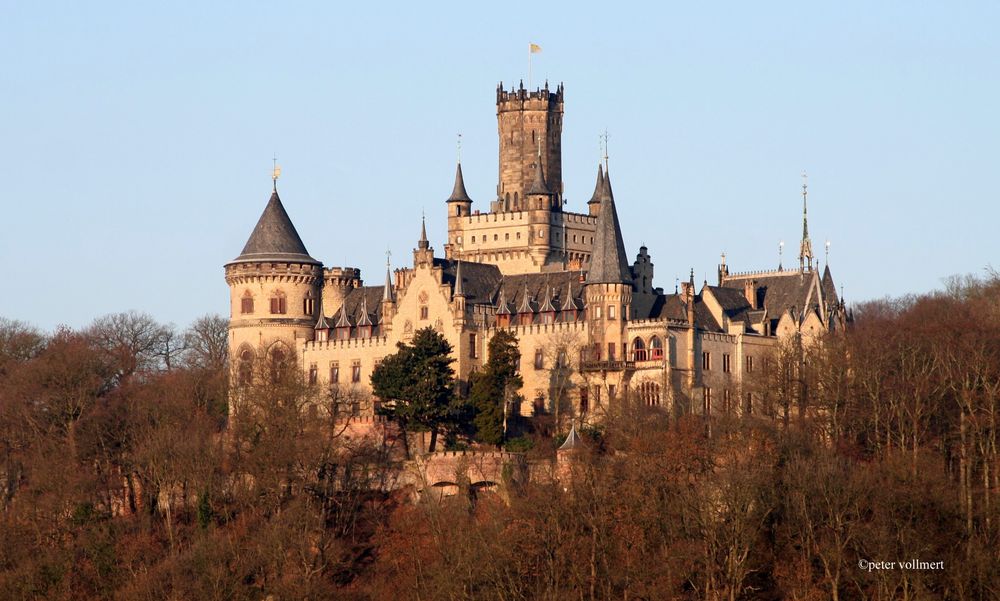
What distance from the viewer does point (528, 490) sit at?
90.8 metres

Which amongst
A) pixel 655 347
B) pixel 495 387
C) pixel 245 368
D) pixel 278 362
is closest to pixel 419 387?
pixel 495 387

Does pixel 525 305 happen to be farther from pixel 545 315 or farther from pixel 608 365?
pixel 608 365

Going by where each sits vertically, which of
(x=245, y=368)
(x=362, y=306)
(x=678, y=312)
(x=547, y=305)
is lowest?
(x=245, y=368)

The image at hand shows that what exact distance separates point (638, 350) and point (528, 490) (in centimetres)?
1289

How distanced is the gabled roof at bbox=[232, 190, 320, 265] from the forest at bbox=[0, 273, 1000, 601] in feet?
18.7

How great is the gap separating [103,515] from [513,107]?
1444 inches

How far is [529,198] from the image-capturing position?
395 ft

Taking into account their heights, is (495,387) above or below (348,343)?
below

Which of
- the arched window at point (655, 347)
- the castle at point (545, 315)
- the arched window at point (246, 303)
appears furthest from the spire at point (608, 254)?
the arched window at point (246, 303)

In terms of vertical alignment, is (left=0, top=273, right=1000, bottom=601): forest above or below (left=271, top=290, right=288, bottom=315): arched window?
below

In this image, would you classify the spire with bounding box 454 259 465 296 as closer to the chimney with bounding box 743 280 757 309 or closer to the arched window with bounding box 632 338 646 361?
the arched window with bounding box 632 338 646 361

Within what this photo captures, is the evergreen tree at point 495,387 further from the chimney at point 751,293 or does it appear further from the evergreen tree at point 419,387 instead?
the chimney at point 751,293

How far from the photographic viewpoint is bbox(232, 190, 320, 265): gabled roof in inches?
4417

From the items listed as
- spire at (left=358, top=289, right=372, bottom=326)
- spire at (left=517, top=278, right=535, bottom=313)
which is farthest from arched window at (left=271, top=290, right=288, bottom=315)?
spire at (left=517, top=278, right=535, bottom=313)
